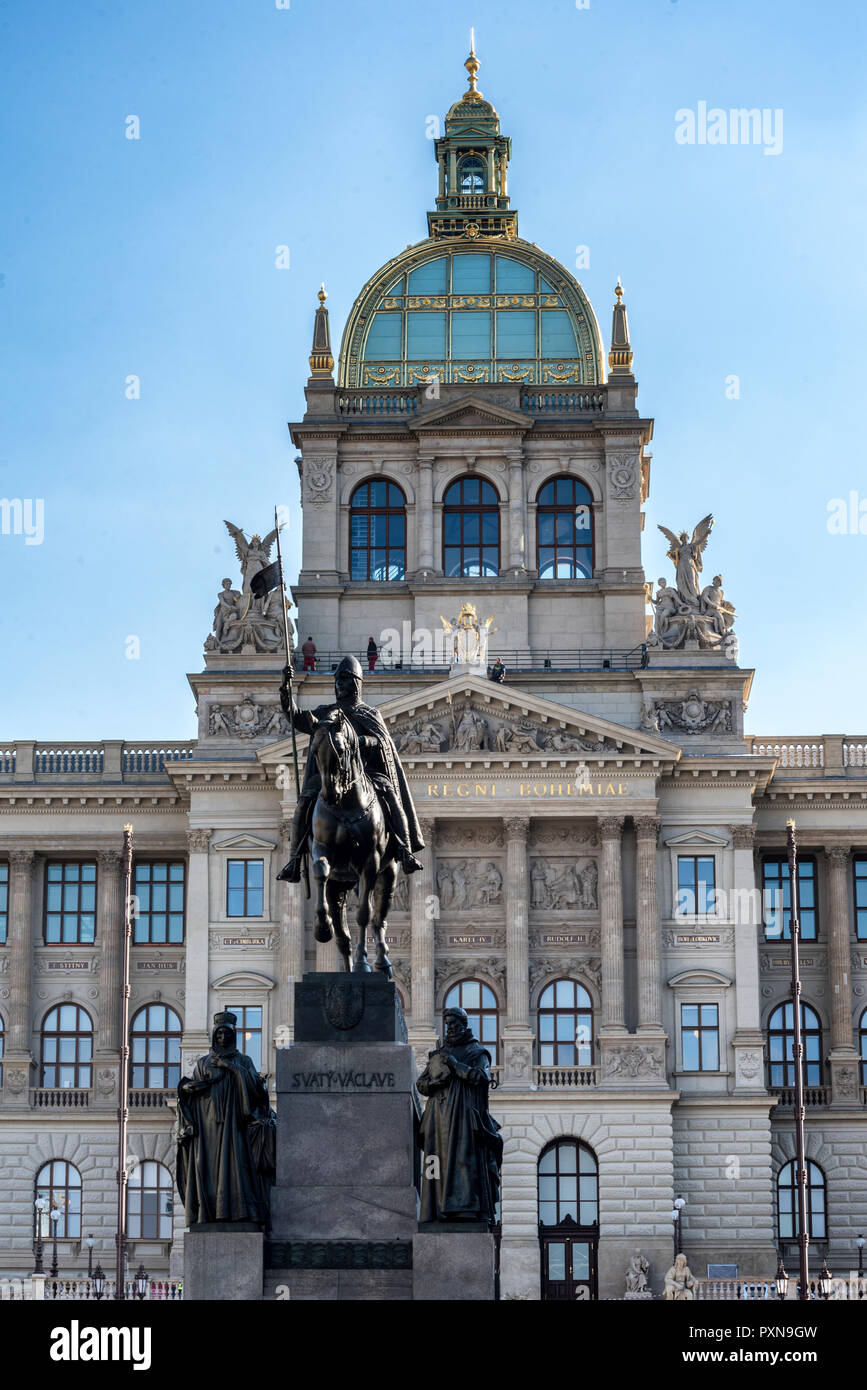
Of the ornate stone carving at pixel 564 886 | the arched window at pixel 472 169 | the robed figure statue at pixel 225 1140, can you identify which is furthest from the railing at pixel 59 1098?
the robed figure statue at pixel 225 1140

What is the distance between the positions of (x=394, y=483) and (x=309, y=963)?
15.9 meters

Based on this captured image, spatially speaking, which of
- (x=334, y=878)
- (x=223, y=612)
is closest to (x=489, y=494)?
(x=223, y=612)

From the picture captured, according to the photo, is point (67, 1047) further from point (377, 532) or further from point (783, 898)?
point (783, 898)

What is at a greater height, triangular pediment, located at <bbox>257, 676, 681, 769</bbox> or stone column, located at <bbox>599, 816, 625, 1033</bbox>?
triangular pediment, located at <bbox>257, 676, 681, 769</bbox>

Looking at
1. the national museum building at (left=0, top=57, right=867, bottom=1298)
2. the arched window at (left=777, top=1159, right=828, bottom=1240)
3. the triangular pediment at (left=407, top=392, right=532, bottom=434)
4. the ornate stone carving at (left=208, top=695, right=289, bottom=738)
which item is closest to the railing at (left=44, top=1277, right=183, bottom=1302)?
the national museum building at (left=0, top=57, right=867, bottom=1298)

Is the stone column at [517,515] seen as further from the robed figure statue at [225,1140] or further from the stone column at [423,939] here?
the robed figure statue at [225,1140]

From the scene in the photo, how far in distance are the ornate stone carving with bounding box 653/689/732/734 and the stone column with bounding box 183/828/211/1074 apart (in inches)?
519

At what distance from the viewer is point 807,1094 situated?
68375mm

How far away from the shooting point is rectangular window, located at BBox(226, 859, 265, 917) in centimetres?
6769

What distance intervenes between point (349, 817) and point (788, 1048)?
45.2m

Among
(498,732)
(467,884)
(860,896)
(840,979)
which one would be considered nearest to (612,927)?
(467,884)

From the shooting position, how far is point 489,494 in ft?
Result: 242

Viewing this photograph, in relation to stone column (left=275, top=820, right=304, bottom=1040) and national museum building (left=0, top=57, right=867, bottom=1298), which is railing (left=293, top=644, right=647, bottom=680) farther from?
stone column (left=275, top=820, right=304, bottom=1040)
